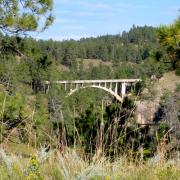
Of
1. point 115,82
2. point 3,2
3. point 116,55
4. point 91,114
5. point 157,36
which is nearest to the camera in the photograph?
point 157,36

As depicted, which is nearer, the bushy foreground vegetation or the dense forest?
the bushy foreground vegetation


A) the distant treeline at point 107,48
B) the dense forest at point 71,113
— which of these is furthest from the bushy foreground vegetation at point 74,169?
the distant treeline at point 107,48

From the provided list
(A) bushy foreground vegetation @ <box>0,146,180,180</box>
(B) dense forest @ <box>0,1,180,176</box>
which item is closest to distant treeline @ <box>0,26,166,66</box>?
(B) dense forest @ <box>0,1,180,176</box>

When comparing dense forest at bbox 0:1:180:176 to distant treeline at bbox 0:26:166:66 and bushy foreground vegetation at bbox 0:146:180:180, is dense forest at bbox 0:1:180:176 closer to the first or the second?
bushy foreground vegetation at bbox 0:146:180:180

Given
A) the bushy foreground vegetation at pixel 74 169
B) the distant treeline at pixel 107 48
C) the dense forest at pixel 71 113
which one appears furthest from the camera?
the distant treeline at pixel 107 48

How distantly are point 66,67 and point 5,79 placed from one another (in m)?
108

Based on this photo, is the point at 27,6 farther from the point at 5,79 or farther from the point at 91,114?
the point at 91,114

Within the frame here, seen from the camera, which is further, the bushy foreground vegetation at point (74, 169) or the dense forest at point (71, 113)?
the dense forest at point (71, 113)

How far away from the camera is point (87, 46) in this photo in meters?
143

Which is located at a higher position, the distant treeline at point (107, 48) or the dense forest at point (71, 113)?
the distant treeline at point (107, 48)

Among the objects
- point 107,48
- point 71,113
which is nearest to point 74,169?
point 71,113

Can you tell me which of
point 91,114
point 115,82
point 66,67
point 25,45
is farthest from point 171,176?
point 66,67

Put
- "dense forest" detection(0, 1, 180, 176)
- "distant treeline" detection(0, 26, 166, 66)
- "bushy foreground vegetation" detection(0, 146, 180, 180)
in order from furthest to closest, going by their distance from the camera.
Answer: "distant treeline" detection(0, 26, 166, 66) < "dense forest" detection(0, 1, 180, 176) < "bushy foreground vegetation" detection(0, 146, 180, 180)

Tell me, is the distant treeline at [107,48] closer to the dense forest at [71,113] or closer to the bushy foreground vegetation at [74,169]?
the dense forest at [71,113]
